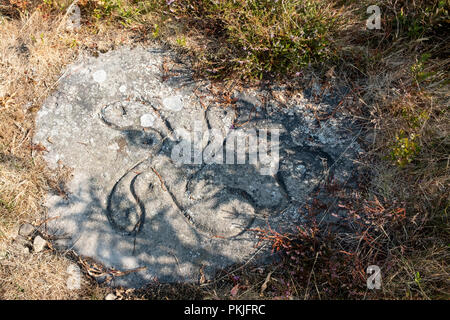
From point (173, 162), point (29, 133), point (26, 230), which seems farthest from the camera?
point (29, 133)

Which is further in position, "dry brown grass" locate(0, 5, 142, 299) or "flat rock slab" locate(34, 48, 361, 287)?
"flat rock slab" locate(34, 48, 361, 287)

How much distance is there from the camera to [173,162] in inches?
129

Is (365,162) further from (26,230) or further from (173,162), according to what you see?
(26,230)

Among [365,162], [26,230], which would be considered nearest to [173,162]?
[26,230]

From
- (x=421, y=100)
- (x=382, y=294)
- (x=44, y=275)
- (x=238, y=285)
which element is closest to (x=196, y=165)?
(x=238, y=285)

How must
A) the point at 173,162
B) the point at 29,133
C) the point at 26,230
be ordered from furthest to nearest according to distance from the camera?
the point at 29,133
the point at 173,162
the point at 26,230

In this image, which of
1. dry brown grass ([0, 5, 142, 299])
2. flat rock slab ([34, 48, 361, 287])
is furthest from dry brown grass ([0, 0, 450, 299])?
flat rock slab ([34, 48, 361, 287])

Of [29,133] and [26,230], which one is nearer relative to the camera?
Answer: [26,230]

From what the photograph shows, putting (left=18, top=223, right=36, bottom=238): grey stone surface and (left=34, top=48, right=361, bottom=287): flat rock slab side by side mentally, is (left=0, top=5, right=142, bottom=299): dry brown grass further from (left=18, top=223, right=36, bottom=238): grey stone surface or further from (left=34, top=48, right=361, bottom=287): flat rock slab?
(left=34, top=48, right=361, bottom=287): flat rock slab

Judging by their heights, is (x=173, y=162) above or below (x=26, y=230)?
above

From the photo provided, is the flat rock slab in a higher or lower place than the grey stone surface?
higher

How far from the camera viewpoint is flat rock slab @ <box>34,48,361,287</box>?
3031mm

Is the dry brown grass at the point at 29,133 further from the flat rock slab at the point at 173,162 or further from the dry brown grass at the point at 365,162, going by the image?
the flat rock slab at the point at 173,162

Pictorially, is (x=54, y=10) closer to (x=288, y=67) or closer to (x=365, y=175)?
(x=288, y=67)
